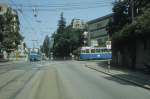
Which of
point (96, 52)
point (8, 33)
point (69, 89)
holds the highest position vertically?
point (8, 33)

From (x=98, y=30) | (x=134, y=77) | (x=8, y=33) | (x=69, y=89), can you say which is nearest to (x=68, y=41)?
(x=98, y=30)

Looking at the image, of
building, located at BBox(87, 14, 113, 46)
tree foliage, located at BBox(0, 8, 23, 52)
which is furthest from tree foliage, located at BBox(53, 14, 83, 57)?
tree foliage, located at BBox(0, 8, 23, 52)

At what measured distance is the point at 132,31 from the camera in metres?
36.8

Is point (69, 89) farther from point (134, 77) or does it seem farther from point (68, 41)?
point (68, 41)

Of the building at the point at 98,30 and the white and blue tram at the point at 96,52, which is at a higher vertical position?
the building at the point at 98,30

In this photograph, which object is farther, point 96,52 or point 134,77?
point 96,52

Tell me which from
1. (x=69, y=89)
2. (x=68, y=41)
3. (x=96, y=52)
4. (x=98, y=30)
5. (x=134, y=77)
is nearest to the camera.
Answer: (x=69, y=89)

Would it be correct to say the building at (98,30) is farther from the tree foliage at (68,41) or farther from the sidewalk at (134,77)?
the sidewalk at (134,77)

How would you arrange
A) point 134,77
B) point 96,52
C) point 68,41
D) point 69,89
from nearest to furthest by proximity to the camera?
1. point 69,89
2. point 134,77
3. point 96,52
4. point 68,41

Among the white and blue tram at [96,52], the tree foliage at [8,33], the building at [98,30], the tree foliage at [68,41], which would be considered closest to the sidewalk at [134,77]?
the white and blue tram at [96,52]

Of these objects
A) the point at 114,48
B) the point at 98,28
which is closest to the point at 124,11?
the point at 114,48

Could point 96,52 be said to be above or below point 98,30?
below

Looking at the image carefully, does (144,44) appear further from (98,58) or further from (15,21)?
(15,21)

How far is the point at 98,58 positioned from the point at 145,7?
59281 millimetres
